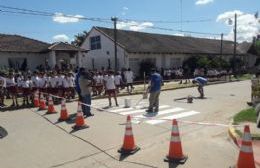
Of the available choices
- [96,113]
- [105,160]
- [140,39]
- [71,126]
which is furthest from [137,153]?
[140,39]

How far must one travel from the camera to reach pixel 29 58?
31703mm

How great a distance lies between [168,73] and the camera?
3856cm

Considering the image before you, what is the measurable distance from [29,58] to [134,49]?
11.6 metres

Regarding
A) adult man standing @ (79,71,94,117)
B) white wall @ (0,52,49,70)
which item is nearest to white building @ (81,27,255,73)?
white wall @ (0,52,49,70)

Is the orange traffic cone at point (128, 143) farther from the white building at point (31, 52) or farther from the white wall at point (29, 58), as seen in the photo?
the white wall at point (29, 58)

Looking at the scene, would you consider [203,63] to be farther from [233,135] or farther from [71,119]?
[233,135]

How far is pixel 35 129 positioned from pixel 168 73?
28.3 m

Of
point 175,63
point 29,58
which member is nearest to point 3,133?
point 29,58

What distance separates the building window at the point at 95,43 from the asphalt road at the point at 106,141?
27.5m

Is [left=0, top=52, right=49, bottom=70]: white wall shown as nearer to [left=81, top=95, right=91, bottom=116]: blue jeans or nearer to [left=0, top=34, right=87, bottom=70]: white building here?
[left=0, top=34, right=87, bottom=70]: white building

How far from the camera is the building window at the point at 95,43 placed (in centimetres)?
4141

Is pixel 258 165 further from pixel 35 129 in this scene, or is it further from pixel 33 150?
pixel 35 129

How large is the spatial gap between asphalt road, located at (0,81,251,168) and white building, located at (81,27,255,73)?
24.5 metres

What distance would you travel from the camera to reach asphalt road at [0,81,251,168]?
7.59 m
